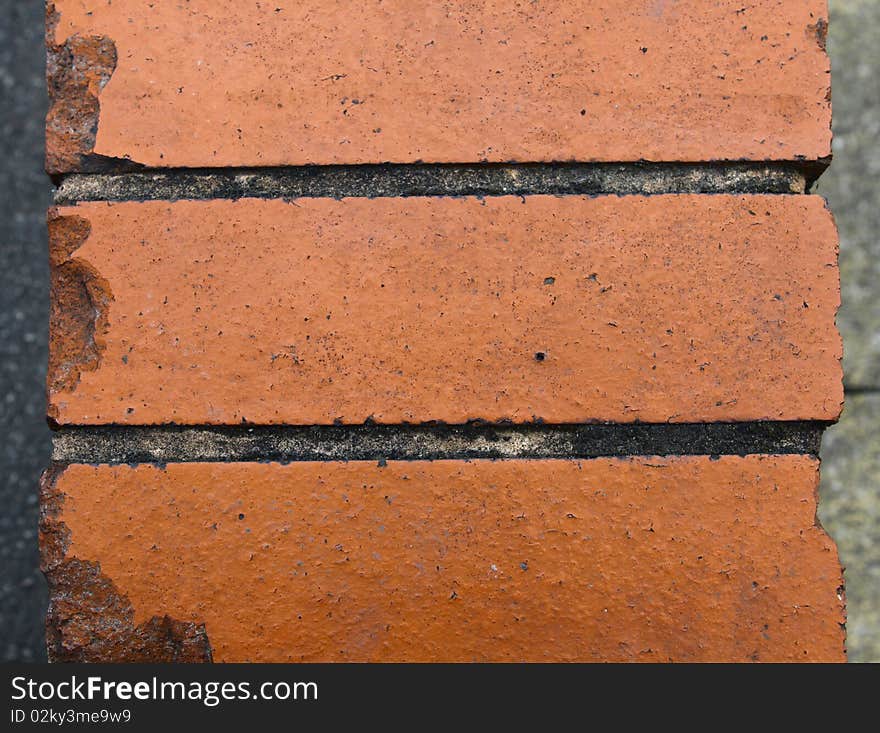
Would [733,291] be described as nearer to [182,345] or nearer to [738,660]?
[738,660]

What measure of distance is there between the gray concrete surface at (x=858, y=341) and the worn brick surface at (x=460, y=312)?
547 mm

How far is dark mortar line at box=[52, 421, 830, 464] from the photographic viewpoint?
2.05ft

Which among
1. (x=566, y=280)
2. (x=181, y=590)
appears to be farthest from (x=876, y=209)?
(x=181, y=590)

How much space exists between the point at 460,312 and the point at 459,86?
0.65 ft

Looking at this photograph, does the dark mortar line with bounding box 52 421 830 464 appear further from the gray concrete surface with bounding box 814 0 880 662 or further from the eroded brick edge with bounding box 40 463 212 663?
the gray concrete surface with bounding box 814 0 880 662

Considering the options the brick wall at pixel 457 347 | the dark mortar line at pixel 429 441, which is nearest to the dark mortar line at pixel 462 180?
the brick wall at pixel 457 347

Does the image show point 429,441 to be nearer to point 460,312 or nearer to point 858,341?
point 460,312

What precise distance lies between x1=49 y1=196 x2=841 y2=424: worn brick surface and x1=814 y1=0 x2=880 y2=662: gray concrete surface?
55 centimetres

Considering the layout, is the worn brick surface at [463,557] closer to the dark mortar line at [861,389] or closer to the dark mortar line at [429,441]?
the dark mortar line at [429,441]

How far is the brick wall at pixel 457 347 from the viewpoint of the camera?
2.04 feet

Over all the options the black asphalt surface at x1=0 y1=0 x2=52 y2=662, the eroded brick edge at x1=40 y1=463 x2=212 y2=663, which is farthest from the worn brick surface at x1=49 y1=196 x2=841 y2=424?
the black asphalt surface at x1=0 y1=0 x2=52 y2=662

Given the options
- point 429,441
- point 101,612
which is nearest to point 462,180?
point 429,441

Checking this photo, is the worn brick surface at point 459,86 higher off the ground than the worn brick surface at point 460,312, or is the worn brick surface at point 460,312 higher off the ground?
the worn brick surface at point 459,86

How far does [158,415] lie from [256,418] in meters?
0.08
